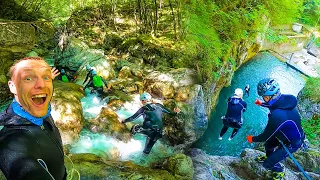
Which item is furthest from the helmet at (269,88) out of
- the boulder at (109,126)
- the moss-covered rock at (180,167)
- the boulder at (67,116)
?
the boulder at (67,116)

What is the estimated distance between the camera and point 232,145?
34.8ft

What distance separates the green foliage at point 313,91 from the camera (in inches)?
435

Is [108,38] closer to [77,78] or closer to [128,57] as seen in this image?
[128,57]

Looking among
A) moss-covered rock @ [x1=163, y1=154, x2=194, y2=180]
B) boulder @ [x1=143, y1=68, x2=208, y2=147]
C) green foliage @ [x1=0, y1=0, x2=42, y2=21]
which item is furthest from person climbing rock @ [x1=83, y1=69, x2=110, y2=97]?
moss-covered rock @ [x1=163, y1=154, x2=194, y2=180]

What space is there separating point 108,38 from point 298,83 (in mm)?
13635

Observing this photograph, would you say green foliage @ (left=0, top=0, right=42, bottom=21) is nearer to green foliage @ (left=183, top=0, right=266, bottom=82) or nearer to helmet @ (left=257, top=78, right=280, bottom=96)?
green foliage @ (left=183, top=0, right=266, bottom=82)

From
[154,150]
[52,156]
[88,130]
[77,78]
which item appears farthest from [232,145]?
[52,156]

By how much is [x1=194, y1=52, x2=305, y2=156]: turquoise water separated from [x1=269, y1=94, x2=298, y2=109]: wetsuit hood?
5.65 meters

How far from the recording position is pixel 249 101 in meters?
13.9

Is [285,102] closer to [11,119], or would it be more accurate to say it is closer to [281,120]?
[281,120]

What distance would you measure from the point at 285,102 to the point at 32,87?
4439 millimetres

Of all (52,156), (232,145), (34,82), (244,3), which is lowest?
(232,145)

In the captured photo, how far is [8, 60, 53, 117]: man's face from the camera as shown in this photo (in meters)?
2.18

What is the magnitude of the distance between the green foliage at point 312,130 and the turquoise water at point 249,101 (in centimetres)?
193
